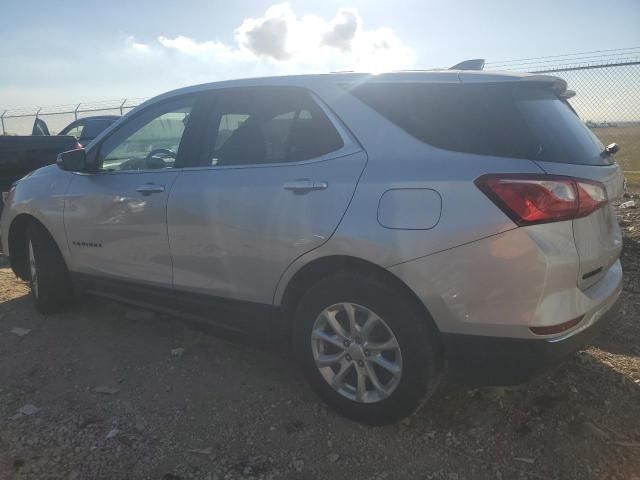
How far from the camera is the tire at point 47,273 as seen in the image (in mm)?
4188

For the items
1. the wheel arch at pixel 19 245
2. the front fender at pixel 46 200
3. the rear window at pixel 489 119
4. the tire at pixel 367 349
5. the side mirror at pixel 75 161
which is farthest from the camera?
the wheel arch at pixel 19 245

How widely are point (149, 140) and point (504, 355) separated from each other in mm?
2710

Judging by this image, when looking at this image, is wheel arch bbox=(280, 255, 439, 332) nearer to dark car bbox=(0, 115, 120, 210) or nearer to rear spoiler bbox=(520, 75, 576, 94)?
rear spoiler bbox=(520, 75, 576, 94)

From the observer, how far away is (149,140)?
372cm

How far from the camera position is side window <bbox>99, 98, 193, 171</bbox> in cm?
346

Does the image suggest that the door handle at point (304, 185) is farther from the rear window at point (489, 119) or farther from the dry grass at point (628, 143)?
the dry grass at point (628, 143)

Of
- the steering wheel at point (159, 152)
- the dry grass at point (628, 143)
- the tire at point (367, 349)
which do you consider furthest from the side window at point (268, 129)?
the dry grass at point (628, 143)

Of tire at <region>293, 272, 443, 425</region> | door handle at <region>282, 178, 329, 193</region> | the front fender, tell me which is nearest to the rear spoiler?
door handle at <region>282, 178, 329, 193</region>

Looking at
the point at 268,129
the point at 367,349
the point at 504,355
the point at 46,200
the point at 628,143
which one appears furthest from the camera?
the point at 628,143

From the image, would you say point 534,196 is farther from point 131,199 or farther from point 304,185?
point 131,199


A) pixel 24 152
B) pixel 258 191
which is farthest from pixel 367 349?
pixel 24 152

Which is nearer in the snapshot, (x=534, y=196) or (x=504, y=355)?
(x=534, y=196)

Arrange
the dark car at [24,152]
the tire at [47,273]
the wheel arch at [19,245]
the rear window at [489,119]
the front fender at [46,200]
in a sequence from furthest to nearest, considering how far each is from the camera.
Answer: the dark car at [24,152], the wheel arch at [19,245], the tire at [47,273], the front fender at [46,200], the rear window at [489,119]

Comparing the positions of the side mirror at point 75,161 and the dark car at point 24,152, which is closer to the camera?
the side mirror at point 75,161
